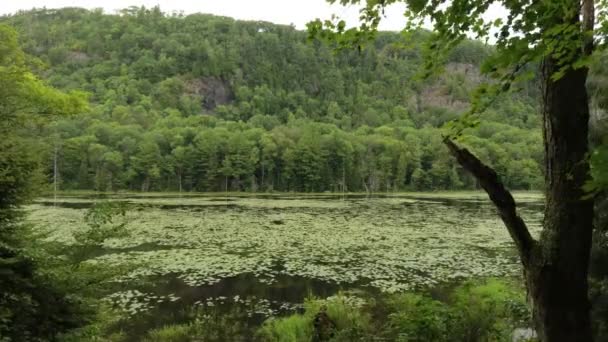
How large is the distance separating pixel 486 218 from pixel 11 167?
35444mm

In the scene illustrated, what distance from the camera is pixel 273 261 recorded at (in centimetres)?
1858

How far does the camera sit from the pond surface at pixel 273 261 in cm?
1309

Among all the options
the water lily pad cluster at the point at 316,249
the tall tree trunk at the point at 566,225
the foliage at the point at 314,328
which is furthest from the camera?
the water lily pad cluster at the point at 316,249

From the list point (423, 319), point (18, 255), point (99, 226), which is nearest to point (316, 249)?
point (423, 319)

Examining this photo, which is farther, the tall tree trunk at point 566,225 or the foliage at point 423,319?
the foliage at point 423,319

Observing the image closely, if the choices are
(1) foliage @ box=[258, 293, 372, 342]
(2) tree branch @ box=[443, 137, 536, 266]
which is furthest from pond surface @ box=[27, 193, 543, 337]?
(2) tree branch @ box=[443, 137, 536, 266]

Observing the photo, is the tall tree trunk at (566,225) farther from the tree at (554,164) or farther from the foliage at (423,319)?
the foliage at (423,319)

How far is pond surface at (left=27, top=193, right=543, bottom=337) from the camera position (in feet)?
43.0

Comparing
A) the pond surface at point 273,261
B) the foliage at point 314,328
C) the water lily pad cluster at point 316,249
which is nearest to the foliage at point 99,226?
the pond surface at point 273,261

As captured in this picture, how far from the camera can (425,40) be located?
3.51 metres

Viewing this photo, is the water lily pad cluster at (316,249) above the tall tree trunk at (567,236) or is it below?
below

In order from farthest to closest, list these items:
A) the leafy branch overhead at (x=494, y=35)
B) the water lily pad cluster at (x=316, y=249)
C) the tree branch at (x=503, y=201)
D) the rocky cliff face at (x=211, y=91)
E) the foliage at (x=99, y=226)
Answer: the rocky cliff face at (x=211, y=91) < the water lily pad cluster at (x=316, y=249) < the foliage at (x=99, y=226) < the tree branch at (x=503, y=201) < the leafy branch overhead at (x=494, y=35)

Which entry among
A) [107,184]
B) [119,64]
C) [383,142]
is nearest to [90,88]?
[119,64]

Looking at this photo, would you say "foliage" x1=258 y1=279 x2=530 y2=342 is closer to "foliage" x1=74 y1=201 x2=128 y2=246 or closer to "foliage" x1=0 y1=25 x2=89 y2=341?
"foliage" x1=74 y1=201 x2=128 y2=246
